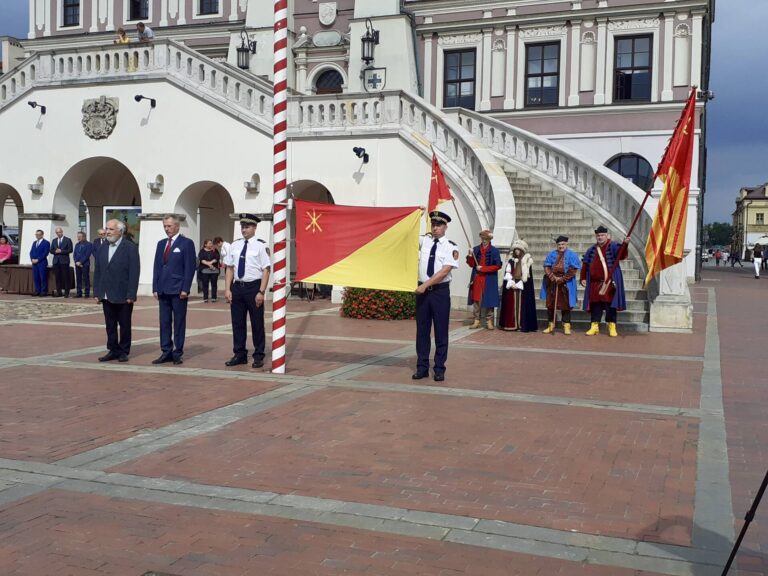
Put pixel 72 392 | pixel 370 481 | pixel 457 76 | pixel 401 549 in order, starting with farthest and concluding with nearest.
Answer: pixel 457 76 < pixel 72 392 < pixel 370 481 < pixel 401 549

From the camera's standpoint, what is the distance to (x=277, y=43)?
33.7 ft

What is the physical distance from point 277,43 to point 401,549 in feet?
24.4

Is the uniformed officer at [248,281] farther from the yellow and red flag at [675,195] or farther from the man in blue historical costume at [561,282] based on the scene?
the yellow and red flag at [675,195]

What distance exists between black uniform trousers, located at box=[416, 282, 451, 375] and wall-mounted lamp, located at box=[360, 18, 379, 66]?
21475 millimetres

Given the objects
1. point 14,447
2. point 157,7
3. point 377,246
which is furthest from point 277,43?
point 157,7

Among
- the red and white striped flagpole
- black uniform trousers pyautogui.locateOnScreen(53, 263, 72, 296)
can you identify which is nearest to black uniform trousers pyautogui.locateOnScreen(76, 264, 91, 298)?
black uniform trousers pyautogui.locateOnScreen(53, 263, 72, 296)

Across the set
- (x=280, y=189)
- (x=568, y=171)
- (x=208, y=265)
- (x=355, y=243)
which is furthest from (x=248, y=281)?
(x=568, y=171)

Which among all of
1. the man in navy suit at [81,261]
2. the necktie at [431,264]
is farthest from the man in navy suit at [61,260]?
the necktie at [431,264]

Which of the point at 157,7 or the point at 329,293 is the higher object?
the point at 157,7

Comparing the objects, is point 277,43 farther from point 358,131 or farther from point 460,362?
point 358,131

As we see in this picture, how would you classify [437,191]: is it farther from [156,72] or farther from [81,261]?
[81,261]

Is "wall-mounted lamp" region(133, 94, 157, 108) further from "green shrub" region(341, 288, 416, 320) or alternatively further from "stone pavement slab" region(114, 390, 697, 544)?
"stone pavement slab" region(114, 390, 697, 544)

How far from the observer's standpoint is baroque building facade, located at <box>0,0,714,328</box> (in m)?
19.7

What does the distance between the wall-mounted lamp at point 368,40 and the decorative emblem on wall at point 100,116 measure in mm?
10347
